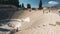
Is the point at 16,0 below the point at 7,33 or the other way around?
the other way around

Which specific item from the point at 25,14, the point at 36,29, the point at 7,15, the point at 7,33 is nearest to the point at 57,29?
the point at 36,29

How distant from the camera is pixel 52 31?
8.31 m

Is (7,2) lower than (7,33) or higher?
higher

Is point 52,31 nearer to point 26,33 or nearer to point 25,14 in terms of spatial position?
point 26,33

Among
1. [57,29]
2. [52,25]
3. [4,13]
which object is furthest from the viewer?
[4,13]

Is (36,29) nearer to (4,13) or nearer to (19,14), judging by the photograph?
(19,14)

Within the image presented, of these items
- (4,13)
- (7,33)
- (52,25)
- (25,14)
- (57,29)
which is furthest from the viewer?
(4,13)

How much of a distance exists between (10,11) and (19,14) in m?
1.66

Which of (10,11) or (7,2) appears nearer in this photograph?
(10,11)

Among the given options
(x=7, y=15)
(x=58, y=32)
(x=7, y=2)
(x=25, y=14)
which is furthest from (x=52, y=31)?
(x=7, y=2)

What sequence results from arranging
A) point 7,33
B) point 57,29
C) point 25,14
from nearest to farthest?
point 7,33
point 57,29
point 25,14

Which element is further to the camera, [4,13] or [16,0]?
[16,0]

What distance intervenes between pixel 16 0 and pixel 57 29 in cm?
1342

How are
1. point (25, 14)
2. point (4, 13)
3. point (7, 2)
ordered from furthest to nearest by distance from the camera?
point (7, 2) → point (4, 13) → point (25, 14)
